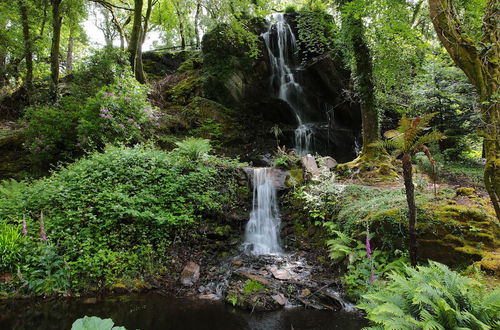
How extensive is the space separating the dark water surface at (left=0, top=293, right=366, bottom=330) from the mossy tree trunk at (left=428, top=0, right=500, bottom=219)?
282cm

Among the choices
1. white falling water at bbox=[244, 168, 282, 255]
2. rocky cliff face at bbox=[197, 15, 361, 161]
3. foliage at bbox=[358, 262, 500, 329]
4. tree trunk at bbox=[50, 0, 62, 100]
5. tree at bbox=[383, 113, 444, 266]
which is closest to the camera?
foliage at bbox=[358, 262, 500, 329]

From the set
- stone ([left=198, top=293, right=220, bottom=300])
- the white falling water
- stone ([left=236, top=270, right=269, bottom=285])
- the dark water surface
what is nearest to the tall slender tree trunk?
the white falling water

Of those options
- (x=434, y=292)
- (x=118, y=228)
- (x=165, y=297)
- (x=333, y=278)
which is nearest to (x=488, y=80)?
(x=434, y=292)

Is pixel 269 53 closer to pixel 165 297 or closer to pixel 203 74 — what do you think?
pixel 203 74

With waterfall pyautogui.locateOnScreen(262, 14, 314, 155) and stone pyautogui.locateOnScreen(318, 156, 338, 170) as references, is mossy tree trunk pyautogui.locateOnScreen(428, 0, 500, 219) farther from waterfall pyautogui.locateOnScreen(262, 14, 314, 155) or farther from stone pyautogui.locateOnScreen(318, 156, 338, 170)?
waterfall pyautogui.locateOnScreen(262, 14, 314, 155)

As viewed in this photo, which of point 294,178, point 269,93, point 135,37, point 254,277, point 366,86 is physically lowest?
point 254,277

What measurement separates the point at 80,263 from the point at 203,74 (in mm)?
11203

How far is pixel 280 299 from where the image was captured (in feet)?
16.1

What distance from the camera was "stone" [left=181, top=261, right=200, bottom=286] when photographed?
5.68 meters

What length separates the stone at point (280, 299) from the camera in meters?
4.84

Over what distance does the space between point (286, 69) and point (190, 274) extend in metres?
12.5

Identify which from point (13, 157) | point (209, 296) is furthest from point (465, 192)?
point (13, 157)

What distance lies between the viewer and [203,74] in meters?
14.3

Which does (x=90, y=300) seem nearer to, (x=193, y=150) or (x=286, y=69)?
(x=193, y=150)
